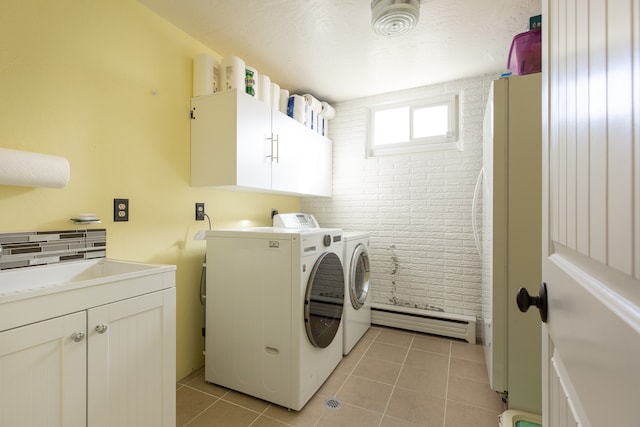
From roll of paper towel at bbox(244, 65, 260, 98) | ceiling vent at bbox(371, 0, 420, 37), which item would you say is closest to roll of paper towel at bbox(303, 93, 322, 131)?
roll of paper towel at bbox(244, 65, 260, 98)

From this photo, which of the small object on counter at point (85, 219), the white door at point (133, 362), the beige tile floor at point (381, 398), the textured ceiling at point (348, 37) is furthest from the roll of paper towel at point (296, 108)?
the beige tile floor at point (381, 398)

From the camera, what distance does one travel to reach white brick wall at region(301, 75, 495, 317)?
282 centimetres

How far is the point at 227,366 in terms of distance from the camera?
78.2 inches

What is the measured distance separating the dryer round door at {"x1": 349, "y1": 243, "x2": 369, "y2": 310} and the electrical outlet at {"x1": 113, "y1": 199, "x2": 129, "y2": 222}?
5.47 feet

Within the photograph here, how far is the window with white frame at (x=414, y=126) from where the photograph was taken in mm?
2930

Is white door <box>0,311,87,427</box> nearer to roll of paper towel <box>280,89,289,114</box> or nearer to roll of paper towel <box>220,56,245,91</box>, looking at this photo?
roll of paper towel <box>220,56,245,91</box>

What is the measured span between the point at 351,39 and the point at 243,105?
94 centimetres

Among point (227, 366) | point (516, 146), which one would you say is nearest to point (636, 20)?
point (516, 146)

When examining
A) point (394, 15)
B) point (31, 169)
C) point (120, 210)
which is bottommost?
point (120, 210)

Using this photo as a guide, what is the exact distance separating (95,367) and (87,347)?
0.29ft

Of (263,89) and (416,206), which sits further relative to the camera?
(416,206)

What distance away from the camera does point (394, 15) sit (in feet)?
5.73

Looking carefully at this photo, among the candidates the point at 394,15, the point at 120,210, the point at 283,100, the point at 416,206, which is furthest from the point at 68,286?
the point at 416,206

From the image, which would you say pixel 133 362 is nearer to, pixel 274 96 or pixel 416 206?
pixel 274 96
